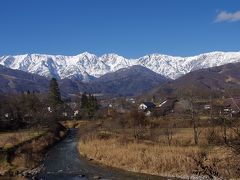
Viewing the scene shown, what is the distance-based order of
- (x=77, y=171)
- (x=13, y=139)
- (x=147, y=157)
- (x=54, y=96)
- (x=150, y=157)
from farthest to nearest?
(x=54, y=96) < (x=13, y=139) < (x=77, y=171) < (x=147, y=157) < (x=150, y=157)

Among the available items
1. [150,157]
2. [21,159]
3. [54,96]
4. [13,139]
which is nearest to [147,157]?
[150,157]

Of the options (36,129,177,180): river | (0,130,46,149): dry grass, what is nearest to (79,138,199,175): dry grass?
(36,129,177,180): river

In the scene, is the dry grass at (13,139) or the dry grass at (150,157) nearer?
the dry grass at (150,157)

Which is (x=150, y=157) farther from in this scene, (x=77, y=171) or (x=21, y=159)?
(x=21, y=159)

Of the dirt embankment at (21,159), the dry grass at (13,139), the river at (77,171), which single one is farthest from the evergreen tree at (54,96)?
the river at (77,171)

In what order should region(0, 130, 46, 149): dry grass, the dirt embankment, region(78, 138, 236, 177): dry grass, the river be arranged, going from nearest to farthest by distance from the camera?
region(78, 138, 236, 177): dry grass, the river, the dirt embankment, region(0, 130, 46, 149): dry grass

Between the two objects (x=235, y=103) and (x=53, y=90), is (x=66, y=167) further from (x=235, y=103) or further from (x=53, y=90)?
(x=53, y=90)

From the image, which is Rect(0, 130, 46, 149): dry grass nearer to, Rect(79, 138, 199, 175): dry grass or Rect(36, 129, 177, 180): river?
Rect(36, 129, 177, 180): river

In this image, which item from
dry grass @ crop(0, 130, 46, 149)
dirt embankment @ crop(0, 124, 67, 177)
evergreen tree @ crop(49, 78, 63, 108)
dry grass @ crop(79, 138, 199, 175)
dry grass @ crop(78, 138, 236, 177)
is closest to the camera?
dry grass @ crop(78, 138, 236, 177)

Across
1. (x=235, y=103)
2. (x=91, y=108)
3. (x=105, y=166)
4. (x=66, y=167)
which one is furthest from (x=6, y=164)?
(x=91, y=108)

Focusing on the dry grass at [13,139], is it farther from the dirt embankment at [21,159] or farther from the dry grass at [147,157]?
the dry grass at [147,157]

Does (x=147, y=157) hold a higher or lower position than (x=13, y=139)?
lower

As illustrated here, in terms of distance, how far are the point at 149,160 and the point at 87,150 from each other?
15997mm

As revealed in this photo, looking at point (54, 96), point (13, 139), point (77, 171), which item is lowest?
point (77, 171)
